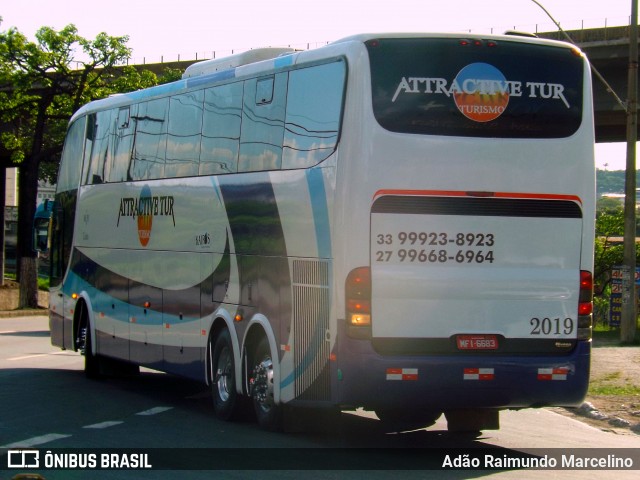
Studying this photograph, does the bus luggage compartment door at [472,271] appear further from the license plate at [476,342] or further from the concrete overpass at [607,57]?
the concrete overpass at [607,57]

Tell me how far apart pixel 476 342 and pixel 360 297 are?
120 cm

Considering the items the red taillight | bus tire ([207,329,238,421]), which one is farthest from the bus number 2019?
bus tire ([207,329,238,421])

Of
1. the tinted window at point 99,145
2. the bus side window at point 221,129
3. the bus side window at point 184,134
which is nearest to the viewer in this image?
the bus side window at point 221,129

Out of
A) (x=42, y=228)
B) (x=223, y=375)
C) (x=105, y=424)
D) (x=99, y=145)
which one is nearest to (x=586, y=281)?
(x=223, y=375)

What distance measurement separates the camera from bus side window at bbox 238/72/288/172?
12.6 meters

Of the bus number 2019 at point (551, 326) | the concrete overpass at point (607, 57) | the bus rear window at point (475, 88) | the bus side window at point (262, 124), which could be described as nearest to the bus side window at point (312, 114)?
the bus side window at point (262, 124)

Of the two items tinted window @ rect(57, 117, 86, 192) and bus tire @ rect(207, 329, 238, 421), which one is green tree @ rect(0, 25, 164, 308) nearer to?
tinted window @ rect(57, 117, 86, 192)

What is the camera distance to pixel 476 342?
11.0 m

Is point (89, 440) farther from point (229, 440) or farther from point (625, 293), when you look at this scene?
point (625, 293)

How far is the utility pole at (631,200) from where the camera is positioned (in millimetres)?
27422

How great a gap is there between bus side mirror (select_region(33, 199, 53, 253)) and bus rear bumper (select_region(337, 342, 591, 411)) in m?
12.0

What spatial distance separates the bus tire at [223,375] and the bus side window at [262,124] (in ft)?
6.93

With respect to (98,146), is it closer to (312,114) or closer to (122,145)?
(122,145)

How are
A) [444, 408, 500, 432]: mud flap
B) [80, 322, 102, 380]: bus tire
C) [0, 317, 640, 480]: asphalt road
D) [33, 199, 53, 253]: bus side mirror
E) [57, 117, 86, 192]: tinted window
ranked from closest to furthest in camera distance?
[0, 317, 640, 480]: asphalt road → [444, 408, 500, 432]: mud flap → [80, 322, 102, 380]: bus tire → [57, 117, 86, 192]: tinted window → [33, 199, 53, 253]: bus side mirror
